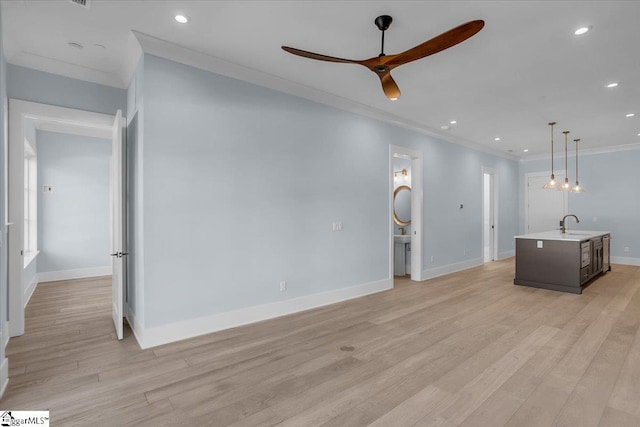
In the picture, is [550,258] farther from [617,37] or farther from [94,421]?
[94,421]

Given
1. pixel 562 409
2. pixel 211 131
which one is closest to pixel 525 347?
pixel 562 409

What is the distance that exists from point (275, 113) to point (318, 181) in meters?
1.06

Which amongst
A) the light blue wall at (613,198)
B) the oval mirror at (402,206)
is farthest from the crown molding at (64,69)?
the light blue wall at (613,198)

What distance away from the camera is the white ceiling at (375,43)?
2.60 metres

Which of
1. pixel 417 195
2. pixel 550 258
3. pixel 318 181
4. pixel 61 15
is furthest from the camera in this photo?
pixel 417 195

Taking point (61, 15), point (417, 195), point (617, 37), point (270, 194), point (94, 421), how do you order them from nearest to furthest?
point (94, 421) → point (61, 15) → point (617, 37) → point (270, 194) → point (417, 195)

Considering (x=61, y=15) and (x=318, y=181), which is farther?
(x=318, y=181)

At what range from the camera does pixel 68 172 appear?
20.8 ft

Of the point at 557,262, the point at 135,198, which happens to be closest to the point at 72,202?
the point at 135,198

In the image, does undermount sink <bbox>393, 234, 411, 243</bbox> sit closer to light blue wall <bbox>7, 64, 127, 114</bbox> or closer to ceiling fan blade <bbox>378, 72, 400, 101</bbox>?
ceiling fan blade <bbox>378, 72, 400, 101</bbox>

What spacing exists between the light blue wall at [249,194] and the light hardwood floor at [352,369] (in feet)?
1.73

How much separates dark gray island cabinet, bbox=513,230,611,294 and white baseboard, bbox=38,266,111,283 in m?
7.94

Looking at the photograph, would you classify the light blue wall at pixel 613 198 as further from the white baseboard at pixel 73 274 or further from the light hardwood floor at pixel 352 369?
the white baseboard at pixel 73 274

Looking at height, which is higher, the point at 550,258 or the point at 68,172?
the point at 68,172
